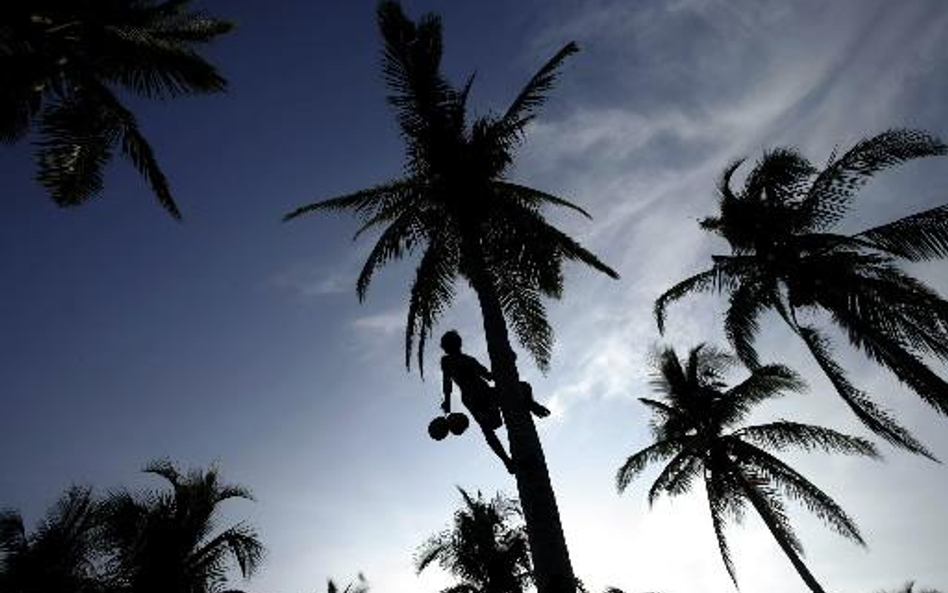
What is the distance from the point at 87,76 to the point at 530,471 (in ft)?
38.7

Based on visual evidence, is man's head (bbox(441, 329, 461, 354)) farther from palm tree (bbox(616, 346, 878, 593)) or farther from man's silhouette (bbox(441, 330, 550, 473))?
palm tree (bbox(616, 346, 878, 593))

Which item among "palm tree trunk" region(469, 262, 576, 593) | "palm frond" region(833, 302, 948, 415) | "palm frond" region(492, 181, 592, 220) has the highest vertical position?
"palm frond" region(492, 181, 592, 220)

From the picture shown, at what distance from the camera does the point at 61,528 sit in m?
18.6

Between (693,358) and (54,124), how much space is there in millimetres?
19153

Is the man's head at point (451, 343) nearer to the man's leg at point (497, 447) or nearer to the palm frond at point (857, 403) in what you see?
the man's leg at point (497, 447)

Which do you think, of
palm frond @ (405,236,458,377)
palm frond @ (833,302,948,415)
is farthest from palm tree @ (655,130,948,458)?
palm frond @ (405,236,458,377)

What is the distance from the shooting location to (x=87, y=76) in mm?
14188

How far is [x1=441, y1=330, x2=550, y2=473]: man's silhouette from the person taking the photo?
912cm

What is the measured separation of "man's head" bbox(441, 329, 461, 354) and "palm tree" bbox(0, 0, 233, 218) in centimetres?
791

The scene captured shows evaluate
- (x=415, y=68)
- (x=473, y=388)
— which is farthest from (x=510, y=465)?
(x=415, y=68)

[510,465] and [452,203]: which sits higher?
[452,203]

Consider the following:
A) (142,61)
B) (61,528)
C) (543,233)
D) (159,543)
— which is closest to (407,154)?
(543,233)

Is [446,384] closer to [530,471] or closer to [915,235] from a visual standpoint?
[530,471]

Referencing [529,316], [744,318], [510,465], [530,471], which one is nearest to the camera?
[530,471]
